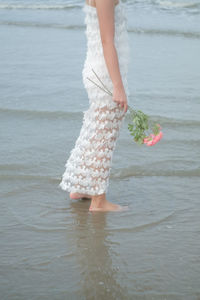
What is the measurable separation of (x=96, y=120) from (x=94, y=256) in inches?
38.4

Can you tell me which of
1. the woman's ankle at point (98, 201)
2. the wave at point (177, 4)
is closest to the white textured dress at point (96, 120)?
the woman's ankle at point (98, 201)

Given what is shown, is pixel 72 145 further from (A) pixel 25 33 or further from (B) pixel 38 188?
(A) pixel 25 33

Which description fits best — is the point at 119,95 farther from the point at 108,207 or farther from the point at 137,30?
the point at 137,30

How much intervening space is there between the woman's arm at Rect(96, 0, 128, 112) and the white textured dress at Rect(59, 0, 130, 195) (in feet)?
0.36

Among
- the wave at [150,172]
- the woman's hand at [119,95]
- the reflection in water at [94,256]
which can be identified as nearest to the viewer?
the reflection in water at [94,256]

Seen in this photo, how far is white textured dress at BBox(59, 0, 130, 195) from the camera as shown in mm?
3363

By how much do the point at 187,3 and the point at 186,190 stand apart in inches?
545

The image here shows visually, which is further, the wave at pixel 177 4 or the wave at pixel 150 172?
the wave at pixel 177 4

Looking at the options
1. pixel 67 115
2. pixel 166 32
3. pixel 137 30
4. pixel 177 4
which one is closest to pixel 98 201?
pixel 67 115

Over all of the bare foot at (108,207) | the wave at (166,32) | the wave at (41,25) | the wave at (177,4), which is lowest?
the wave at (166,32)

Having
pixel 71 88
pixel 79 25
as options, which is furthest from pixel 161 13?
pixel 71 88

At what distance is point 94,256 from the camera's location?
3.13 metres

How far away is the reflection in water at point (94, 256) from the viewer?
108 inches

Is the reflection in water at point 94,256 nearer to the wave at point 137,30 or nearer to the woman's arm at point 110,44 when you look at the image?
the woman's arm at point 110,44
